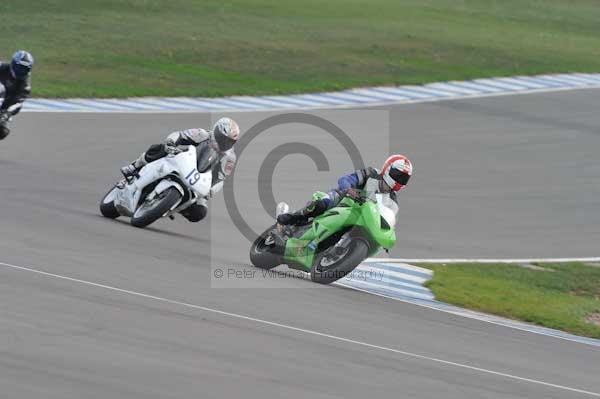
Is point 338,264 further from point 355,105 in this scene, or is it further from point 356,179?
point 355,105

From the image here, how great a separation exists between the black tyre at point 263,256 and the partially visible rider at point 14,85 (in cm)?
704

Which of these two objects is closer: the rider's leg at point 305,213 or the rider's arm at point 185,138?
the rider's leg at point 305,213

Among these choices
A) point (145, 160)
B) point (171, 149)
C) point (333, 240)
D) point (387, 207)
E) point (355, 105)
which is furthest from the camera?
point (355, 105)

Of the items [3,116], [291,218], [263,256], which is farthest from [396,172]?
[3,116]

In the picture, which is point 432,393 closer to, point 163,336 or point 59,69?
point 163,336

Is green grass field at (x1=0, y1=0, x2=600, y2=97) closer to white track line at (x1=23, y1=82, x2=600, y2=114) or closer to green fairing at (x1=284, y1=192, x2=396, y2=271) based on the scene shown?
white track line at (x1=23, y1=82, x2=600, y2=114)

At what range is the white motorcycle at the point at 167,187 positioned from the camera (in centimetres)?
1436

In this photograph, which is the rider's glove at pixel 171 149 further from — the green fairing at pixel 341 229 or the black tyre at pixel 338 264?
the black tyre at pixel 338 264

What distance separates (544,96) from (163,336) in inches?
927

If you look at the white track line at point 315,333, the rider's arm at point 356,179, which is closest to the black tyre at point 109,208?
the rider's arm at point 356,179

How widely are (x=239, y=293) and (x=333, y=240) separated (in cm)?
187

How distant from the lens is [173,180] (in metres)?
14.4

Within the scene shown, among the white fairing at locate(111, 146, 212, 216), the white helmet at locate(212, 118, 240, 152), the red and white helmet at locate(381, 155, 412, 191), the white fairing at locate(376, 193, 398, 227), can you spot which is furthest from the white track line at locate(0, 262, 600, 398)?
the white helmet at locate(212, 118, 240, 152)

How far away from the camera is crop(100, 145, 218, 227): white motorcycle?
1436 centimetres
